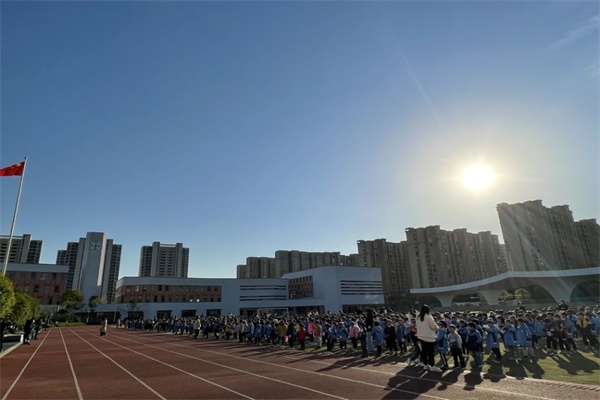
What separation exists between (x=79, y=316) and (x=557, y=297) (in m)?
91.3

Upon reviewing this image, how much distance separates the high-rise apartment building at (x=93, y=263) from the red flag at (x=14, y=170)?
72.4 metres

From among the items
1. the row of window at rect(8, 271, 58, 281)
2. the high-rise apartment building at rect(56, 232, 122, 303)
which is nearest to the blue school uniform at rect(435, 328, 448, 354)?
the high-rise apartment building at rect(56, 232, 122, 303)

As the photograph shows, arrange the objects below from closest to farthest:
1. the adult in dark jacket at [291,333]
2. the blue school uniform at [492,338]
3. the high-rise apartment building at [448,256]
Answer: the blue school uniform at [492,338]
the adult in dark jacket at [291,333]
the high-rise apartment building at [448,256]

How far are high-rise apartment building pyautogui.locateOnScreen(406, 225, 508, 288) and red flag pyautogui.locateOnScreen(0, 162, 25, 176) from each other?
256 feet

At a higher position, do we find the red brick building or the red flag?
the red flag

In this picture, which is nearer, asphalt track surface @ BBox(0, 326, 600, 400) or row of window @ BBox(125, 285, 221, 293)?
asphalt track surface @ BBox(0, 326, 600, 400)

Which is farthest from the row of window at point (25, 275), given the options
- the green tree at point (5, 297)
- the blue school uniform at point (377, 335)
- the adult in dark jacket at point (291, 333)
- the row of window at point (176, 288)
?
the blue school uniform at point (377, 335)

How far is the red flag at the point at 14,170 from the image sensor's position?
70.4ft

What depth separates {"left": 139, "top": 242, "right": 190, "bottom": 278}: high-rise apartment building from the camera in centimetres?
12044

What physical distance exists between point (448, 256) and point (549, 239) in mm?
22005

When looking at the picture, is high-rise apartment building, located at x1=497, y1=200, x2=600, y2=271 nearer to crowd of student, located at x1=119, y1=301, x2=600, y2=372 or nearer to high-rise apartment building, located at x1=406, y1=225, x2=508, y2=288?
high-rise apartment building, located at x1=406, y1=225, x2=508, y2=288

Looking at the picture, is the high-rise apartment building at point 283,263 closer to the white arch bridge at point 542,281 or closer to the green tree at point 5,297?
the white arch bridge at point 542,281

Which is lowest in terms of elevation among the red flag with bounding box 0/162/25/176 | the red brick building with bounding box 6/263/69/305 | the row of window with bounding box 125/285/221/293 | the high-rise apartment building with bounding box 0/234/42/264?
the row of window with bounding box 125/285/221/293

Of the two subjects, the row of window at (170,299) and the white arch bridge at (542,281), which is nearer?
the white arch bridge at (542,281)
